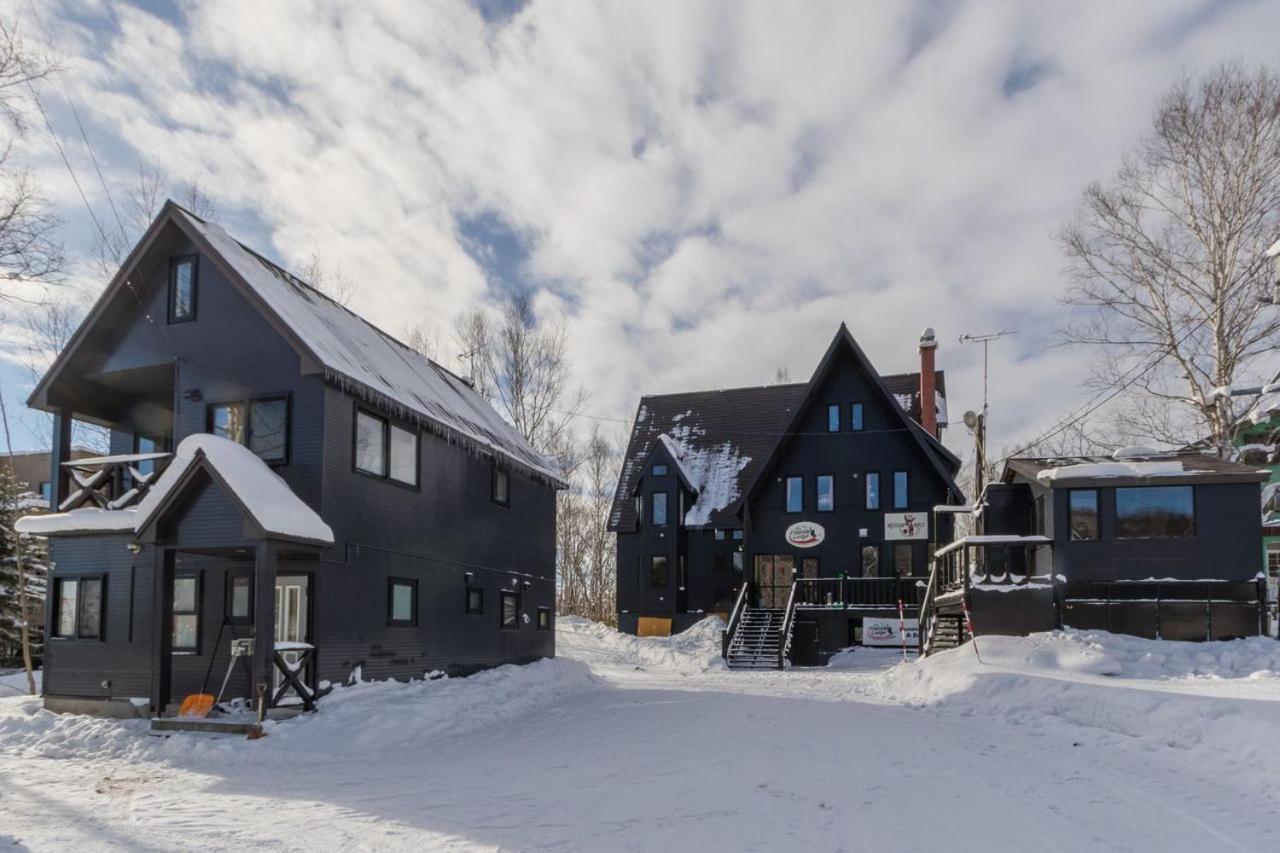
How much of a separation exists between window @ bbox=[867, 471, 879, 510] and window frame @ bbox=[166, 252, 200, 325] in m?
20.0

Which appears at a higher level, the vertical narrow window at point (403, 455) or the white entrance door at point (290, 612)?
the vertical narrow window at point (403, 455)

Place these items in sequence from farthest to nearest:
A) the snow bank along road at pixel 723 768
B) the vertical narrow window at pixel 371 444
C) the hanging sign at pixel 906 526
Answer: the hanging sign at pixel 906 526
the vertical narrow window at pixel 371 444
the snow bank along road at pixel 723 768

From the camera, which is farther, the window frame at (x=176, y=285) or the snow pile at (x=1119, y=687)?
the window frame at (x=176, y=285)

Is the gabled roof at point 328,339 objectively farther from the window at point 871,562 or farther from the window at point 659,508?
the window at point 659,508

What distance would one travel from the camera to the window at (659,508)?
113 feet

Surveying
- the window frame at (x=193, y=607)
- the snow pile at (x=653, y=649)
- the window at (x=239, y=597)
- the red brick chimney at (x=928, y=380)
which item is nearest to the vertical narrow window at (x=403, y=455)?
the window at (x=239, y=597)

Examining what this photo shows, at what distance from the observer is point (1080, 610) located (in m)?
19.6

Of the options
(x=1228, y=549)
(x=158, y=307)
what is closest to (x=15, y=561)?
(x=158, y=307)

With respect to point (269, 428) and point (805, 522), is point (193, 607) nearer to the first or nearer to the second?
point (269, 428)

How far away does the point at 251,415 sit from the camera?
1556 cm

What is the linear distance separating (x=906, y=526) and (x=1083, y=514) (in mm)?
8289

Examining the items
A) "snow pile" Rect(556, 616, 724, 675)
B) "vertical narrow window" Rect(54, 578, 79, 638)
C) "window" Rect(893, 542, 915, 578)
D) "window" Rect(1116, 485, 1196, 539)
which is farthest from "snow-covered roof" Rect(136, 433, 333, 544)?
"window" Rect(893, 542, 915, 578)

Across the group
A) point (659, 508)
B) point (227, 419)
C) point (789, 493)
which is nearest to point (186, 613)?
point (227, 419)

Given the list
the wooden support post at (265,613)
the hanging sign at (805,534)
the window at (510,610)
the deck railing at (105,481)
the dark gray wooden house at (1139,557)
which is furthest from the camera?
the hanging sign at (805,534)
